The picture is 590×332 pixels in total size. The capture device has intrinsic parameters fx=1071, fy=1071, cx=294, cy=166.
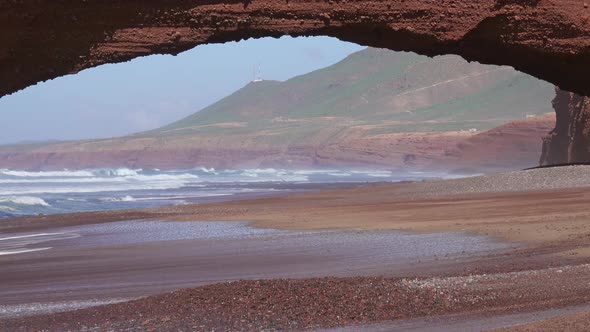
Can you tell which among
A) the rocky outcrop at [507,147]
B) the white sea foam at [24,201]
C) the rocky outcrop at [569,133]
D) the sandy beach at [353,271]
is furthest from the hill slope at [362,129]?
the sandy beach at [353,271]

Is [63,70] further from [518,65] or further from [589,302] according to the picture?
[589,302]

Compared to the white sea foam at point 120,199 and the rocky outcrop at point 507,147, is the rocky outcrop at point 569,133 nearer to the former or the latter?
the white sea foam at point 120,199

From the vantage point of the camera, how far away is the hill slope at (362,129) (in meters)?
125

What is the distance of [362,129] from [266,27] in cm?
13247

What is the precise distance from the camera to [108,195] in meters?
55.5

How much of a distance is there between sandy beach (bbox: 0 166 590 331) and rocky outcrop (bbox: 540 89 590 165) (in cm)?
1085

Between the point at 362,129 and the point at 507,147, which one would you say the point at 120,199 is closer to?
the point at 507,147

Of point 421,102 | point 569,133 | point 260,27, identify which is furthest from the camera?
point 421,102

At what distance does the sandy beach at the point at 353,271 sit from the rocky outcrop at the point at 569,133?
10846 millimetres

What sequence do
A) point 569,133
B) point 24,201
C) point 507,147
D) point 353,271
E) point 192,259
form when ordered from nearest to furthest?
point 353,271, point 192,259, point 569,133, point 24,201, point 507,147

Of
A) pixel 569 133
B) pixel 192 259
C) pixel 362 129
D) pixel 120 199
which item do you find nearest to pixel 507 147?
pixel 569 133

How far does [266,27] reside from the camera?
8.89 meters

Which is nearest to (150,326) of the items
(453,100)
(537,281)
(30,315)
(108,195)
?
(30,315)

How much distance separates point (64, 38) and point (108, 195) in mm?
47494
